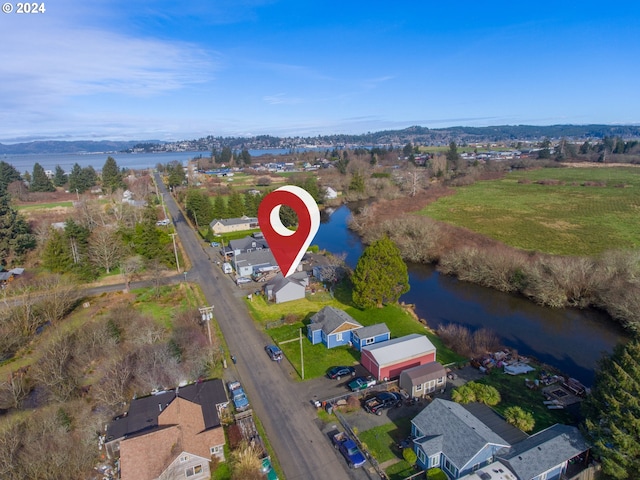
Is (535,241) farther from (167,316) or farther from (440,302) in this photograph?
(167,316)

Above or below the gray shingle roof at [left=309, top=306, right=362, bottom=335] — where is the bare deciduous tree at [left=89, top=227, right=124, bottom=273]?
above

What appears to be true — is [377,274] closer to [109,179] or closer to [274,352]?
[274,352]

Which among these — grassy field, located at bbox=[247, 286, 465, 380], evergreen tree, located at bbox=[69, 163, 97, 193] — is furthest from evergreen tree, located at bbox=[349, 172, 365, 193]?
evergreen tree, located at bbox=[69, 163, 97, 193]

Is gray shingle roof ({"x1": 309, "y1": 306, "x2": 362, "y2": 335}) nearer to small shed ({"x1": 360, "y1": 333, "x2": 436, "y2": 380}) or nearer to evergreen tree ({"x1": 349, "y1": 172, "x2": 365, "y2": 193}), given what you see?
small shed ({"x1": 360, "y1": 333, "x2": 436, "y2": 380})

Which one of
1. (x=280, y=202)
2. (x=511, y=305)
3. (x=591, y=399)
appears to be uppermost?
(x=280, y=202)

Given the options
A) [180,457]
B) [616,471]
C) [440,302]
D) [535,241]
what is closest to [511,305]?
[440,302]

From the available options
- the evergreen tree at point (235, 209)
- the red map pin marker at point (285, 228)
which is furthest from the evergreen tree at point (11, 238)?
the red map pin marker at point (285, 228)
